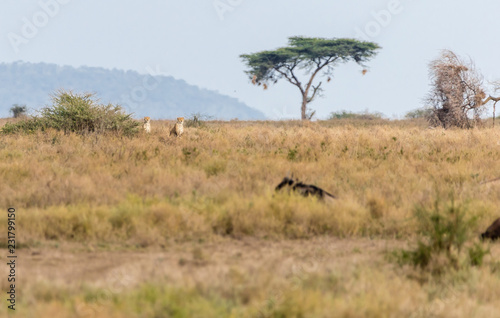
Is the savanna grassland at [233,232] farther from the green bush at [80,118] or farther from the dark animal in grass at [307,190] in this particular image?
the green bush at [80,118]

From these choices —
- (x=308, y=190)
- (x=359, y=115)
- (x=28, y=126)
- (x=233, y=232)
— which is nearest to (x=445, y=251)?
(x=233, y=232)

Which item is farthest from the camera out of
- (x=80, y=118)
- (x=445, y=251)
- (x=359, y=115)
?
(x=359, y=115)

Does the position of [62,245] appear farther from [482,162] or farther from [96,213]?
[482,162]

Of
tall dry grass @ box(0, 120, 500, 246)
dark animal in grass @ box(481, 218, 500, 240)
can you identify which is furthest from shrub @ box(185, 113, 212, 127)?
dark animal in grass @ box(481, 218, 500, 240)

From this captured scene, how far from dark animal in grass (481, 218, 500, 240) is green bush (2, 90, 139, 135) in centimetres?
1108

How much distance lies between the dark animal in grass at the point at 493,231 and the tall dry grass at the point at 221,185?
51cm

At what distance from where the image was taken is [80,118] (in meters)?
15.5

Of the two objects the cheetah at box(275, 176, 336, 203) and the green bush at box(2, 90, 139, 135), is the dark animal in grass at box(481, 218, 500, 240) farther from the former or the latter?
the green bush at box(2, 90, 139, 135)

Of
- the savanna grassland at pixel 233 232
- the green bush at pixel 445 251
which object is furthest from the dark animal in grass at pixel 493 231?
the green bush at pixel 445 251

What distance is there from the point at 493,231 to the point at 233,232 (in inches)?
122

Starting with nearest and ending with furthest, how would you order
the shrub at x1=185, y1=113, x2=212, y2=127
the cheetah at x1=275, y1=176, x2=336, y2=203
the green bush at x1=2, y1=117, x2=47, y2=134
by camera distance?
the cheetah at x1=275, y1=176, x2=336, y2=203, the green bush at x1=2, y1=117, x2=47, y2=134, the shrub at x1=185, y1=113, x2=212, y2=127

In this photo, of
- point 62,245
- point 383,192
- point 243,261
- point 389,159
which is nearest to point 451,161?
point 389,159

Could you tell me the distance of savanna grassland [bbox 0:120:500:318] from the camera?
3.86 m

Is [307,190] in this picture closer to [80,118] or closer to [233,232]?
[233,232]
